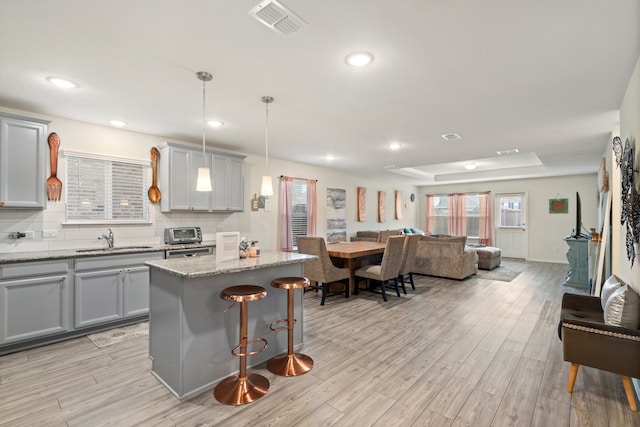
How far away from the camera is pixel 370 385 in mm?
2402

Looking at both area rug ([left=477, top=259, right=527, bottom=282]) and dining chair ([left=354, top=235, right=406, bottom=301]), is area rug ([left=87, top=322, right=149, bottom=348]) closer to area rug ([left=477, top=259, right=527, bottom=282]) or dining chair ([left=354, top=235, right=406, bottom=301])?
dining chair ([left=354, top=235, right=406, bottom=301])

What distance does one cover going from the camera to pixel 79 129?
376cm

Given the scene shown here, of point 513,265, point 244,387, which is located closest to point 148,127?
point 244,387

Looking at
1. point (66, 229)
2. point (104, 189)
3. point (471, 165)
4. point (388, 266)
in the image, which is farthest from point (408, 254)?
point (66, 229)

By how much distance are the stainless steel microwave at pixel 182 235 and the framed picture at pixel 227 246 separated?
1.92 metres

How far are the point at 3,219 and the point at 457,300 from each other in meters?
5.83

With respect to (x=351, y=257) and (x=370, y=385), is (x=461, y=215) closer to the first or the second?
(x=351, y=257)

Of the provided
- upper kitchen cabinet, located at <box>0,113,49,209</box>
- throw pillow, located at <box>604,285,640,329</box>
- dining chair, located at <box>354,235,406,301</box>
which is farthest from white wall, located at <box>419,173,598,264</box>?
upper kitchen cabinet, located at <box>0,113,49,209</box>

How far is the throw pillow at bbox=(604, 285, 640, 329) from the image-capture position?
214 cm

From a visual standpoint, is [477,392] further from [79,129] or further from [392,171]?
[392,171]

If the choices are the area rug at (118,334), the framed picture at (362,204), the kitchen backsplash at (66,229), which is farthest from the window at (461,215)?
the area rug at (118,334)

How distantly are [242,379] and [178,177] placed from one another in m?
3.01

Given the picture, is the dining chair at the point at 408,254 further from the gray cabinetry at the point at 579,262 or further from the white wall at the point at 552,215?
the white wall at the point at 552,215

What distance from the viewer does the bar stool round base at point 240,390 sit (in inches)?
86.8
